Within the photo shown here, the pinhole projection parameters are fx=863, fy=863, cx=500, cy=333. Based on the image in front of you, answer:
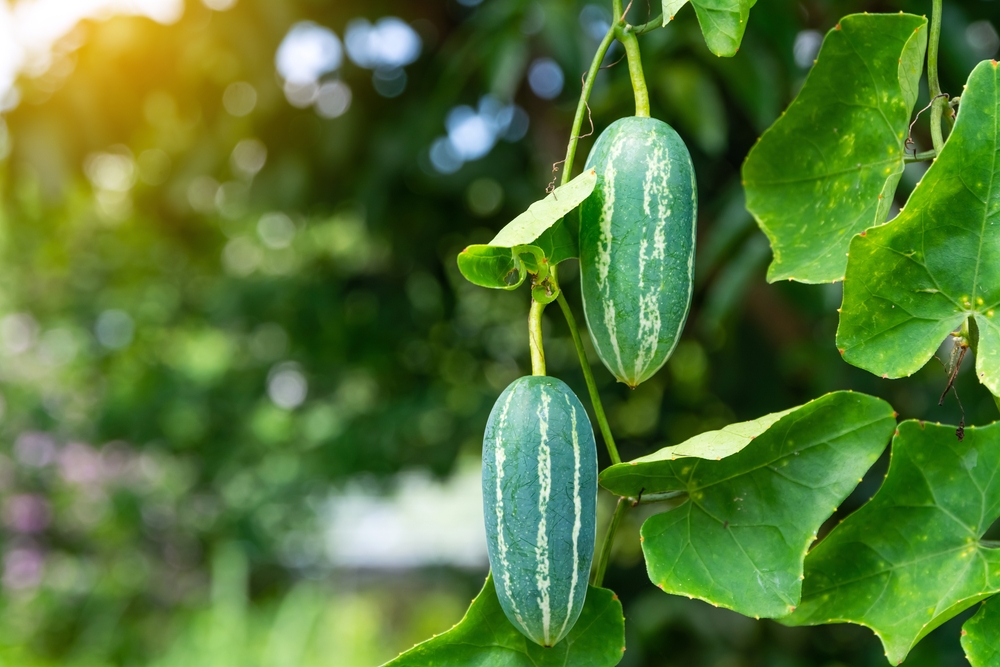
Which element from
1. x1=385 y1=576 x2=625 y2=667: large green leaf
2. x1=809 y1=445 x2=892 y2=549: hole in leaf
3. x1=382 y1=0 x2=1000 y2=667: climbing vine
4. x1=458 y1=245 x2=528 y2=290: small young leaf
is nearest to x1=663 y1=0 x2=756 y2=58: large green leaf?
x1=382 y1=0 x2=1000 y2=667: climbing vine

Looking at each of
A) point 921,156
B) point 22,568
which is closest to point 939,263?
point 921,156

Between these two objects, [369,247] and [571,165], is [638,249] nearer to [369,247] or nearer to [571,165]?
[571,165]

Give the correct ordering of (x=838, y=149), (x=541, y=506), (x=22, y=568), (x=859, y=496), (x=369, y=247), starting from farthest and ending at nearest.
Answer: (x=22, y=568), (x=369, y=247), (x=859, y=496), (x=838, y=149), (x=541, y=506)

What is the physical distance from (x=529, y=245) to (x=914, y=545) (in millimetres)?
211

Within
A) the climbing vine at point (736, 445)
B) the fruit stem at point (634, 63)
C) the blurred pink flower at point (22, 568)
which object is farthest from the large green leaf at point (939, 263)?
the blurred pink flower at point (22, 568)

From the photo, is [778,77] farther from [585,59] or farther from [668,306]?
[668,306]

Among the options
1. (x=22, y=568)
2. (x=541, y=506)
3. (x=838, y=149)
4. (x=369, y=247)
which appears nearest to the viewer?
(x=541, y=506)

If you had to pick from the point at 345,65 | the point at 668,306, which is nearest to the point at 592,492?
the point at 668,306

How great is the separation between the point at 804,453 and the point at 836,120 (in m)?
0.18

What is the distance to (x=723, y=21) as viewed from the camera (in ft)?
1.18

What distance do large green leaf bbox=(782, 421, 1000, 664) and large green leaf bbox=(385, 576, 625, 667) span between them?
8 centimetres

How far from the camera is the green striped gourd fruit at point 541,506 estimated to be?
1.01ft

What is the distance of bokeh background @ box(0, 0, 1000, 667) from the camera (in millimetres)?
993

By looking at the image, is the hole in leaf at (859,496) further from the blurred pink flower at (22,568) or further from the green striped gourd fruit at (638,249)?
the blurred pink flower at (22,568)
